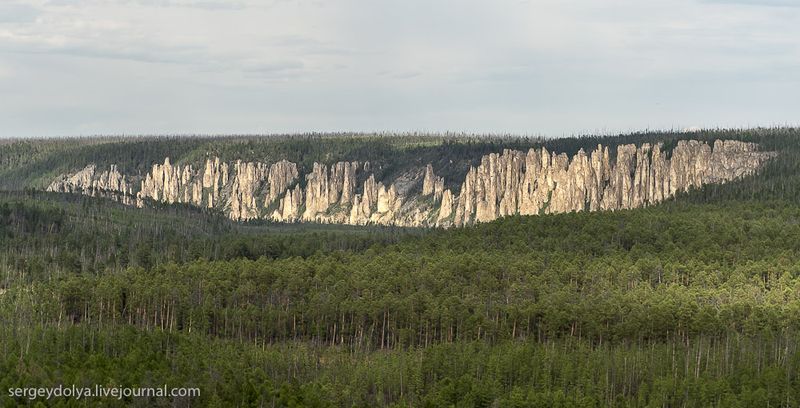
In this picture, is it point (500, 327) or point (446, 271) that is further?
point (446, 271)

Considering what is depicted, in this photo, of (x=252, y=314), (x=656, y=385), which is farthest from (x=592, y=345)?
(x=252, y=314)

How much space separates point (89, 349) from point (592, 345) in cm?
5316

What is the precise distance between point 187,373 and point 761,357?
56172 mm

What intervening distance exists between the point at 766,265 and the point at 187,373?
85.6m

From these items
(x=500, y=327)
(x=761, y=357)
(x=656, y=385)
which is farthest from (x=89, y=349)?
(x=761, y=357)

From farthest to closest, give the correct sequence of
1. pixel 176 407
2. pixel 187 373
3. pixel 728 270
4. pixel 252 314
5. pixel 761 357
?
1. pixel 728 270
2. pixel 252 314
3. pixel 761 357
4. pixel 187 373
5. pixel 176 407

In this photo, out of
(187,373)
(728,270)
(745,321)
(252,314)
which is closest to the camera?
(187,373)

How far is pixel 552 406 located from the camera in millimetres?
106938

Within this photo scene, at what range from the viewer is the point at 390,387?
120 meters

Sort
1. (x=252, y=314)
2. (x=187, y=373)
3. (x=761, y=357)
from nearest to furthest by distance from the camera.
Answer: (x=187, y=373) → (x=761, y=357) → (x=252, y=314)

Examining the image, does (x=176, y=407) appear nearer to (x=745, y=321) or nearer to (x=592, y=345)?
(x=592, y=345)

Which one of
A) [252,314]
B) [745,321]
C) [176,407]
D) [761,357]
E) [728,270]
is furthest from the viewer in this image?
[728,270]

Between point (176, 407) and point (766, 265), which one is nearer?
point (176, 407)

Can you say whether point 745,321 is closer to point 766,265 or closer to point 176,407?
point 766,265
